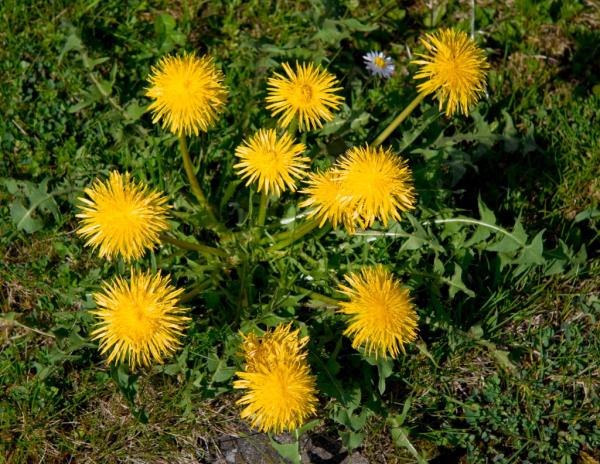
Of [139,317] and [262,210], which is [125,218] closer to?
[139,317]

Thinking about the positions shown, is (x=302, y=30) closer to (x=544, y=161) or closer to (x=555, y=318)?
(x=544, y=161)

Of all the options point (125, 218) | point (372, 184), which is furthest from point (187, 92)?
point (372, 184)

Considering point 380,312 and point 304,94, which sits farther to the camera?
point 304,94

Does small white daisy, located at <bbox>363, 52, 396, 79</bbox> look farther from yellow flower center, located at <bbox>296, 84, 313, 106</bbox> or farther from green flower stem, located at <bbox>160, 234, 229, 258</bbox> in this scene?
green flower stem, located at <bbox>160, 234, 229, 258</bbox>

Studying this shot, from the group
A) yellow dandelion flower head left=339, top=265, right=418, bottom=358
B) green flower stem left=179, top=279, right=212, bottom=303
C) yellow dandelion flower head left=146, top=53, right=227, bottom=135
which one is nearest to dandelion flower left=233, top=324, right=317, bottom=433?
yellow dandelion flower head left=339, top=265, right=418, bottom=358

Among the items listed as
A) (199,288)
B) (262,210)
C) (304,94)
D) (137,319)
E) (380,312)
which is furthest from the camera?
(262,210)
